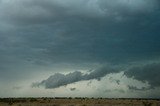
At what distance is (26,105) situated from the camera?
6703 inches

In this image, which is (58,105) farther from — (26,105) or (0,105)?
(0,105)

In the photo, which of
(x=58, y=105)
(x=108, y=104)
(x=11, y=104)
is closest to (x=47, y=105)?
(x=58, y=105)

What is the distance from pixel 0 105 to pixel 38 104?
1763cm

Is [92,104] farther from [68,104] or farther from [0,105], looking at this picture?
[0,105]

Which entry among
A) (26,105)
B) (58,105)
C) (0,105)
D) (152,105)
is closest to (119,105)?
(152,105)

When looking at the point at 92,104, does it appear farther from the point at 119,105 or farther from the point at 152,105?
the point at 152,105

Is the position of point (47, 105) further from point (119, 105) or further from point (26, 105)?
point (119, 105)

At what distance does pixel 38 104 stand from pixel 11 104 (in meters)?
13.0

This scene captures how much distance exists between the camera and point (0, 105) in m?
172

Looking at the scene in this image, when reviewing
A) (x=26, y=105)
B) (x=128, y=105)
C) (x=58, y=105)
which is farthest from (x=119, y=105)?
(x=26, y=105)

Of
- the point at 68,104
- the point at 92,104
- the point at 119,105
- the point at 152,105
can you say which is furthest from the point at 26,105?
the point at 152,105

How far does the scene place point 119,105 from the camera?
168750 mm

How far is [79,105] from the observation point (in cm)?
16775

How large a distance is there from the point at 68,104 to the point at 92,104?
1133cm
